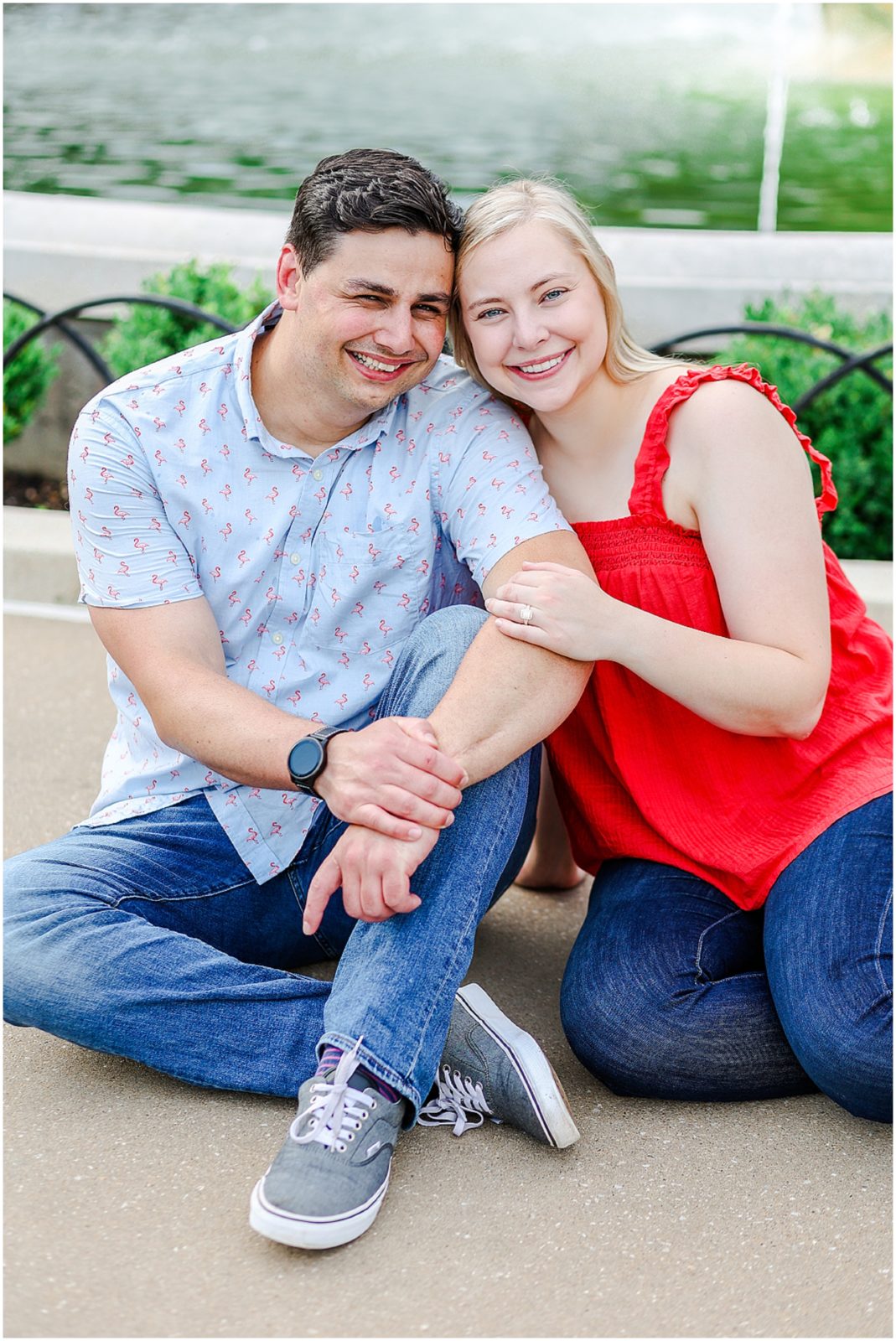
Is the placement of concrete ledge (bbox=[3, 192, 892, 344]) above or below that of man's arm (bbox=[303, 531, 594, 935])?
above

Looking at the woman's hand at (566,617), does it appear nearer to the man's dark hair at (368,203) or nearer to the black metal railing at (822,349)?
the man's dark hair at (368,203)

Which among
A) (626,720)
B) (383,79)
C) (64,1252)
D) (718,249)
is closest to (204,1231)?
(64,1252)

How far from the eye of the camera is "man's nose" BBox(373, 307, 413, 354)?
2398 millimetres

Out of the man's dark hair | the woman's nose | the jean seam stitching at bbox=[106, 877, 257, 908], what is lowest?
the jean seam stitching at bbox=[106, 877, 257, 908]

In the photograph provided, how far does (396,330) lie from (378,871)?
889mm

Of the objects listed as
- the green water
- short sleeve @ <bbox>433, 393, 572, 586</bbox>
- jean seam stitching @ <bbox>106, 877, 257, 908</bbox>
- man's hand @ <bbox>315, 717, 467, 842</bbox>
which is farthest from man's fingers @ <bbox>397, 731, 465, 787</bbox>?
the green water

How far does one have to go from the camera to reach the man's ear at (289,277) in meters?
2.51

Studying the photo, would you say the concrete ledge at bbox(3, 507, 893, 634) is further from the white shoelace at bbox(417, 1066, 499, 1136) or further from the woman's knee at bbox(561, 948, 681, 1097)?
the white shoelace at bbox(417, 1066, 499, 1136)

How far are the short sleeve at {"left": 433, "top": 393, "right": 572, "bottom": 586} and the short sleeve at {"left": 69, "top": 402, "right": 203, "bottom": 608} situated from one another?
1.49 feet

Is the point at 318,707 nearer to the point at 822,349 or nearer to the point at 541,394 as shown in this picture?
the point at 541,394

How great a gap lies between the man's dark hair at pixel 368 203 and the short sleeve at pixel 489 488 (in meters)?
0.30

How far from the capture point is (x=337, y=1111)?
2012mm

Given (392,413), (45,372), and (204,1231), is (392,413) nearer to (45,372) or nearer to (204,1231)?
(204,1231)

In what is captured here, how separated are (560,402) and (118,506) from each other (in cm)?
75
